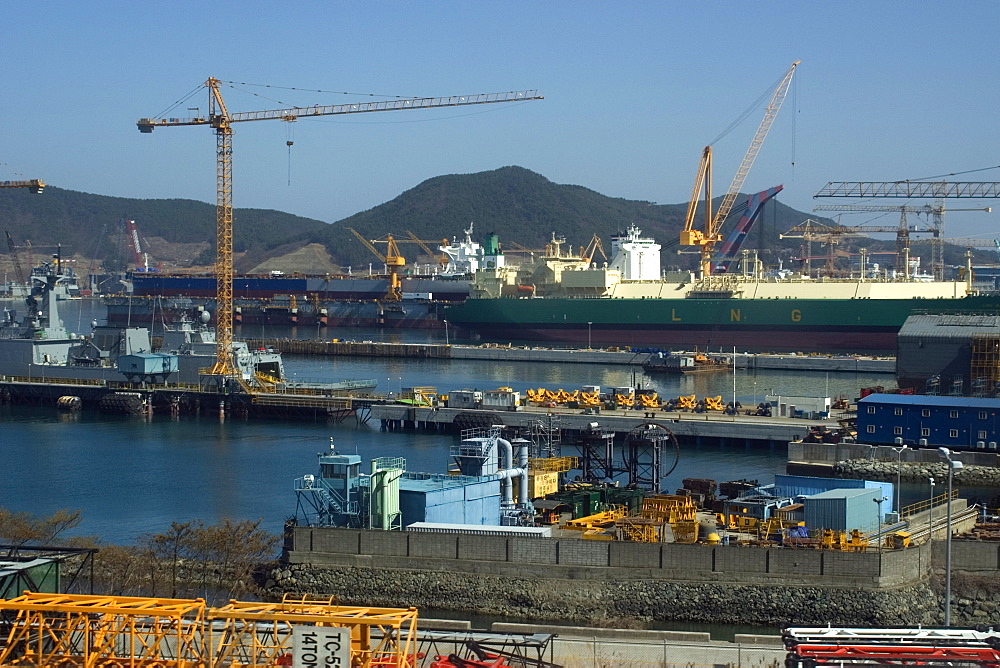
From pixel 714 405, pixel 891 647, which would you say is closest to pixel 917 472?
pixel 714 405

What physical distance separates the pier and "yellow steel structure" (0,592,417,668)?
39138 mm

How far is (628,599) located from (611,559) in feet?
1.97

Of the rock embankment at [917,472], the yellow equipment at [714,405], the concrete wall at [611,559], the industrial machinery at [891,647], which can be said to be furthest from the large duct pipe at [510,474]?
the yellow equipment at [714,405]

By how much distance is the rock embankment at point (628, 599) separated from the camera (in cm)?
1483

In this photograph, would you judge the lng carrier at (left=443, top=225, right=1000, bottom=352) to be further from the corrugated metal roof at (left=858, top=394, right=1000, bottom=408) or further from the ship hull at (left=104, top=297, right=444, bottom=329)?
the corrugated metal roof at (left=858, top=394, right=1000, bottom=408)

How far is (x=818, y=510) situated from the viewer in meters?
17.1

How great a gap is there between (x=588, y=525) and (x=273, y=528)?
18.2 feet

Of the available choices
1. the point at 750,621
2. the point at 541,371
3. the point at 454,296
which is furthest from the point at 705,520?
the point at 454,296

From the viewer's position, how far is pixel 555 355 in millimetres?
53781

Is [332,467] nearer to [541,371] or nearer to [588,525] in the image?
[588,525]

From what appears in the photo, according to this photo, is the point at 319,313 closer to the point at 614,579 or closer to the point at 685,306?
the point at 685,306

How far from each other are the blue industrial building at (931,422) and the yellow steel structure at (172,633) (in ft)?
54.1

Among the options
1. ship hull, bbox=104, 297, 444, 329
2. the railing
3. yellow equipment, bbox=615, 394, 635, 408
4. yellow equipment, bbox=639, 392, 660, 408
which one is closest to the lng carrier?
ship hull, bbox=104, 297, 444, 329

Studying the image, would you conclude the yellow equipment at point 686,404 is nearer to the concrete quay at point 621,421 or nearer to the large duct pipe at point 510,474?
the concrete quay at point 621,421
